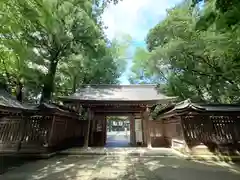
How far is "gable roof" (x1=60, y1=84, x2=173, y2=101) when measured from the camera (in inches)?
467

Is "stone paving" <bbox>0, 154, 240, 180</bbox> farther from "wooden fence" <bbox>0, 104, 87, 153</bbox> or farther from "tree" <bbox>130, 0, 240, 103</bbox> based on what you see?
"tree" <bbox>130, 0, 240, 103</bbox>

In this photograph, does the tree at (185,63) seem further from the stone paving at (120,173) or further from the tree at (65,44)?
the stone paving at (120,173)

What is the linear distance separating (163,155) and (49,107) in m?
6.02

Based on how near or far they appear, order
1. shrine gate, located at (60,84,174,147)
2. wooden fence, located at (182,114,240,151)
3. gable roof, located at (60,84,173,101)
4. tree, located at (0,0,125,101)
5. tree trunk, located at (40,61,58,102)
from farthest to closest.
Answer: tree trunk, located at (40,61,58,102)
tree, located at (0,0,125,101)
gable roof, located at (60,84,173,101)
shrine gate, located at (60,84,174,147)
wooden fence, located at (182,114,240,151)

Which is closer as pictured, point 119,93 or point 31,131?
point 31,131

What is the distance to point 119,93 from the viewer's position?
13680 millimetres

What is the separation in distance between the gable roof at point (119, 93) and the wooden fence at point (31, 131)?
6.39 ft

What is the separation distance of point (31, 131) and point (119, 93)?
6203 mm

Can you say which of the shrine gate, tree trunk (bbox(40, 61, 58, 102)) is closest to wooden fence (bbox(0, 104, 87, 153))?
the shrine gate

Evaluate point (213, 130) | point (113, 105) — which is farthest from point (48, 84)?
point (213, 130)

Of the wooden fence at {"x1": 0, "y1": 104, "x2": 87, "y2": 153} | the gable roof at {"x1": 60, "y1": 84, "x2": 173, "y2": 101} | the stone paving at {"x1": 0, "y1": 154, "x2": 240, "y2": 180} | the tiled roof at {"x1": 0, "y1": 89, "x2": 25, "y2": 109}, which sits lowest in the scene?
the stone paving at {"x1": 0, "y1": 154, "x2": 240, "y2": 180}

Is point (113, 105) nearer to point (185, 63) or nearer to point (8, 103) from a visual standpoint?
point (8, 103)

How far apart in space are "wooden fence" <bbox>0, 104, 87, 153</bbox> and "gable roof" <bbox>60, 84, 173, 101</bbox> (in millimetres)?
1949

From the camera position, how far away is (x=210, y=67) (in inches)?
558
